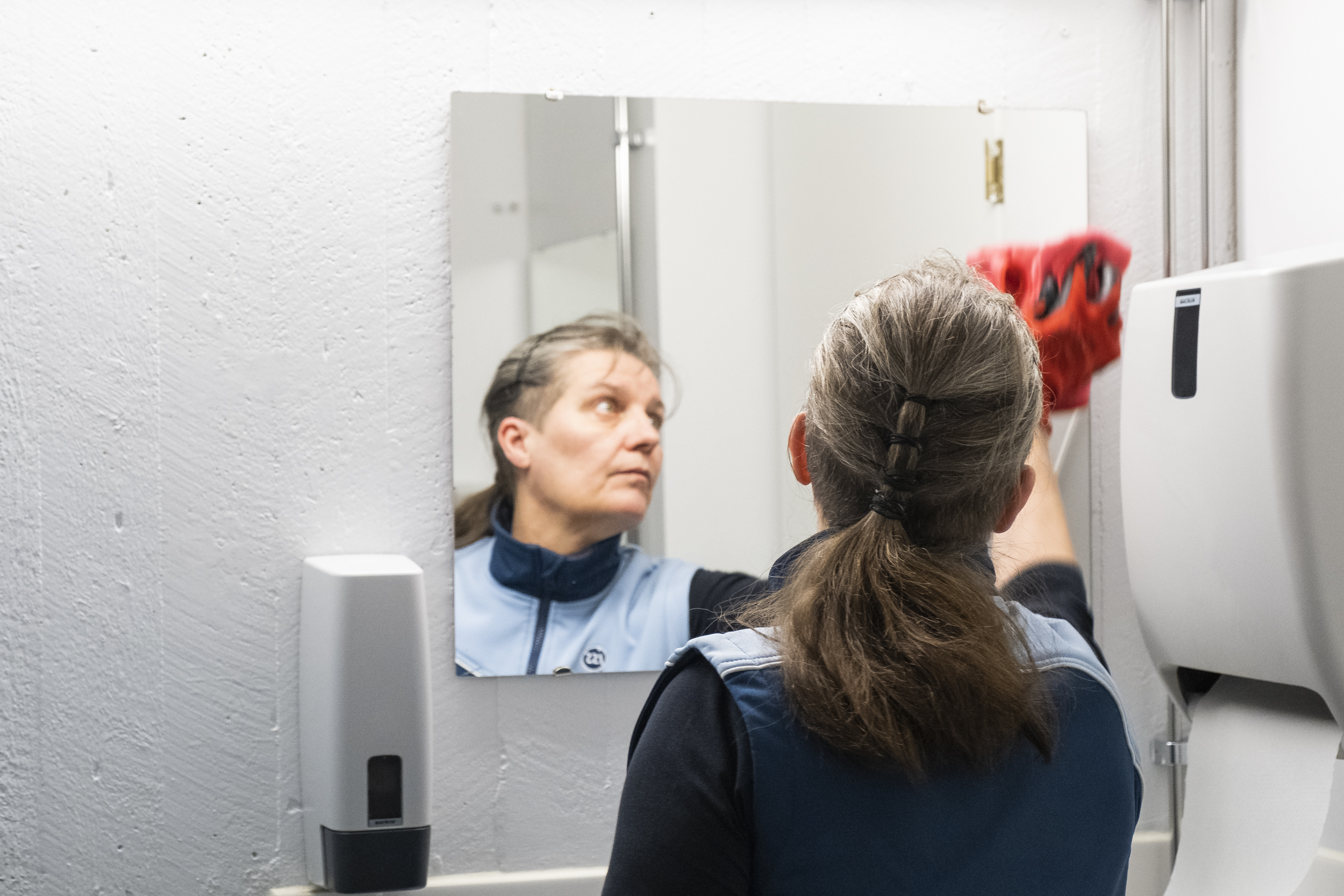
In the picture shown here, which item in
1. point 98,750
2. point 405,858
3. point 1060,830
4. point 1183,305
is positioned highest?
point 1183,305

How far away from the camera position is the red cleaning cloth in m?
1.33

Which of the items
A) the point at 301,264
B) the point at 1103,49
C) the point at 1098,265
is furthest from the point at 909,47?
the point at 301,264

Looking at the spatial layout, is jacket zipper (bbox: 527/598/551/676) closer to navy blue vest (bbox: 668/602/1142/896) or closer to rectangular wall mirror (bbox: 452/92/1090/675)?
rectangular wall mirror (bbox: 452/92/1090/675)

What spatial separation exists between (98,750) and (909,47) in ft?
4.36

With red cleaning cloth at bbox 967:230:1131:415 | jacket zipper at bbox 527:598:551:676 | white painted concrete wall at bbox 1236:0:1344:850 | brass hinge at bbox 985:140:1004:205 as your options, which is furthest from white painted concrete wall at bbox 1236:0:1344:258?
jacket zipper at bbox 527:598:551:676

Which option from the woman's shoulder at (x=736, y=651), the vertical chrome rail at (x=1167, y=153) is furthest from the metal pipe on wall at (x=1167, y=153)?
the woman's shoulder at (x=736, y=651)

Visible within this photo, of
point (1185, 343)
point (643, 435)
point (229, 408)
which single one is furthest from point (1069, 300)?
point (229, 408)

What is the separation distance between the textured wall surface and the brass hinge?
1.38 feet

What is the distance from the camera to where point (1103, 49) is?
1.56 m

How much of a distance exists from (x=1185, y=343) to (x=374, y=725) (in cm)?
94

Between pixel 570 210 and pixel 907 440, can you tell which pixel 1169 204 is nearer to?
pixel 570 210

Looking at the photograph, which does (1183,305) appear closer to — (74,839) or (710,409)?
(710,409)

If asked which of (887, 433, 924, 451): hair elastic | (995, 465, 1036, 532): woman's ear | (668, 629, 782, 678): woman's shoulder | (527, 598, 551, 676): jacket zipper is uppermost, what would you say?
(887, 433, 924, 451): hair elastic

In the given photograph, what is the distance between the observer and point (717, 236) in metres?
1.47
